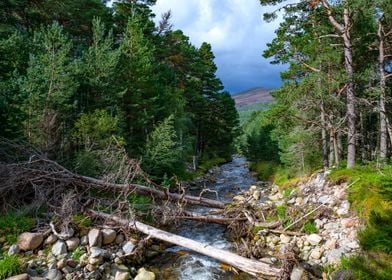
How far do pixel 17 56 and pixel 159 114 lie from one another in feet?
28.3

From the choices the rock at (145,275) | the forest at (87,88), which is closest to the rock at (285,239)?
the rock at (145,275)

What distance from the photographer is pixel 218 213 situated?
1232 centimetres

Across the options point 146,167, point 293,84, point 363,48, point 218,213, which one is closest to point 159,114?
point 146,167

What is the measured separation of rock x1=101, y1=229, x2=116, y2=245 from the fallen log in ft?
1.40

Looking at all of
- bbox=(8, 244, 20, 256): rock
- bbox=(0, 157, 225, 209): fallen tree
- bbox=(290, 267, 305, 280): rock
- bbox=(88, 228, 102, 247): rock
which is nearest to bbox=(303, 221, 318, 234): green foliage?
bbox=(290, 267, 305, 280): rock

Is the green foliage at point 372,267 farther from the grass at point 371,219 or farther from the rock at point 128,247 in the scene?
the rock at point 128,247

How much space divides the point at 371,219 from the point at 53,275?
7473mm

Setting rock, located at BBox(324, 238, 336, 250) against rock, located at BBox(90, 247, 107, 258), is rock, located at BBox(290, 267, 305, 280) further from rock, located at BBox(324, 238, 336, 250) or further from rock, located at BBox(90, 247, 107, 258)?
rock, located at BBox(90, 247, 107, 258)

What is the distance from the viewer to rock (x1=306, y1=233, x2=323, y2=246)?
9.00 m

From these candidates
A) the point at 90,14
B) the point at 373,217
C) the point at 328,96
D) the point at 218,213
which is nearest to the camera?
the point at 373,217

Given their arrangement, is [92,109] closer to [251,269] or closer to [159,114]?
[159,114]

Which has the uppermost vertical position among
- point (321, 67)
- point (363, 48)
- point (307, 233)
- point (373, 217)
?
point (363, 48)

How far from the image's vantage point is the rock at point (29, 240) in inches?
316

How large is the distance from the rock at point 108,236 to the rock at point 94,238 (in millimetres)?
152
